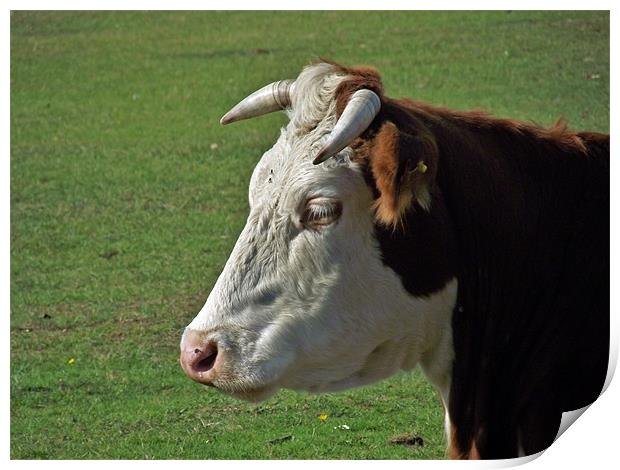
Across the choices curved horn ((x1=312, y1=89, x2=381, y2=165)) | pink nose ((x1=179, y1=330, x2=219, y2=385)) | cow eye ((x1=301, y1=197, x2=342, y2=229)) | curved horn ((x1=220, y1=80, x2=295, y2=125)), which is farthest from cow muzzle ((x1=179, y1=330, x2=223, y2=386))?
curved horn ((x1=220, y1=80, x2=295, y2=125))

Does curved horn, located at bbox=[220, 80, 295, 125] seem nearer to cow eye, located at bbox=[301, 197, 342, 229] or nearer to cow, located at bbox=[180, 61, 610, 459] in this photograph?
cow, located at bbox=[180, 61, 610, 459]

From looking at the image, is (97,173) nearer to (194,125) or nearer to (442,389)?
(194,125)

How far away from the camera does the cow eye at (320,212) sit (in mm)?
4555

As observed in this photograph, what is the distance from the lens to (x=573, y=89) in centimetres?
1316

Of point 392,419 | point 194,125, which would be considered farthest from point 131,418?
point 194,125

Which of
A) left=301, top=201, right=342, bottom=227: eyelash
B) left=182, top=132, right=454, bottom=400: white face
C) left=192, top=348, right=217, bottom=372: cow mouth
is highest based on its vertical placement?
left=301, top=201, right=342, bottom=227: eyelash

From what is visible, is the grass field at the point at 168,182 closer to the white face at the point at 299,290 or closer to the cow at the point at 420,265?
the cow at the point at 420,265

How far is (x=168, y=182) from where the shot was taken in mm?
12078

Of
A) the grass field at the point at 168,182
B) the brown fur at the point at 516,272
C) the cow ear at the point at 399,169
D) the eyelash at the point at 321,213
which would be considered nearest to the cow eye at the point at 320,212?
the eyelash at the point at 321,213

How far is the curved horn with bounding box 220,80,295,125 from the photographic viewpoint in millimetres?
5000

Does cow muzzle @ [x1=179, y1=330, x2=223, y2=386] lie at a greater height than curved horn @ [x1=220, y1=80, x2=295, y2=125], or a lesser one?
lesser

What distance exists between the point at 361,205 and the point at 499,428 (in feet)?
3.64

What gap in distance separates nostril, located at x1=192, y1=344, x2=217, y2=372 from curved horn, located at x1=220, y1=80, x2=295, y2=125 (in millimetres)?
1095

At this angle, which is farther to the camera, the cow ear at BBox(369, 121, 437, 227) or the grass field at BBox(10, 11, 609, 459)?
the grass field at BBox(10, 11, 609, 459)
